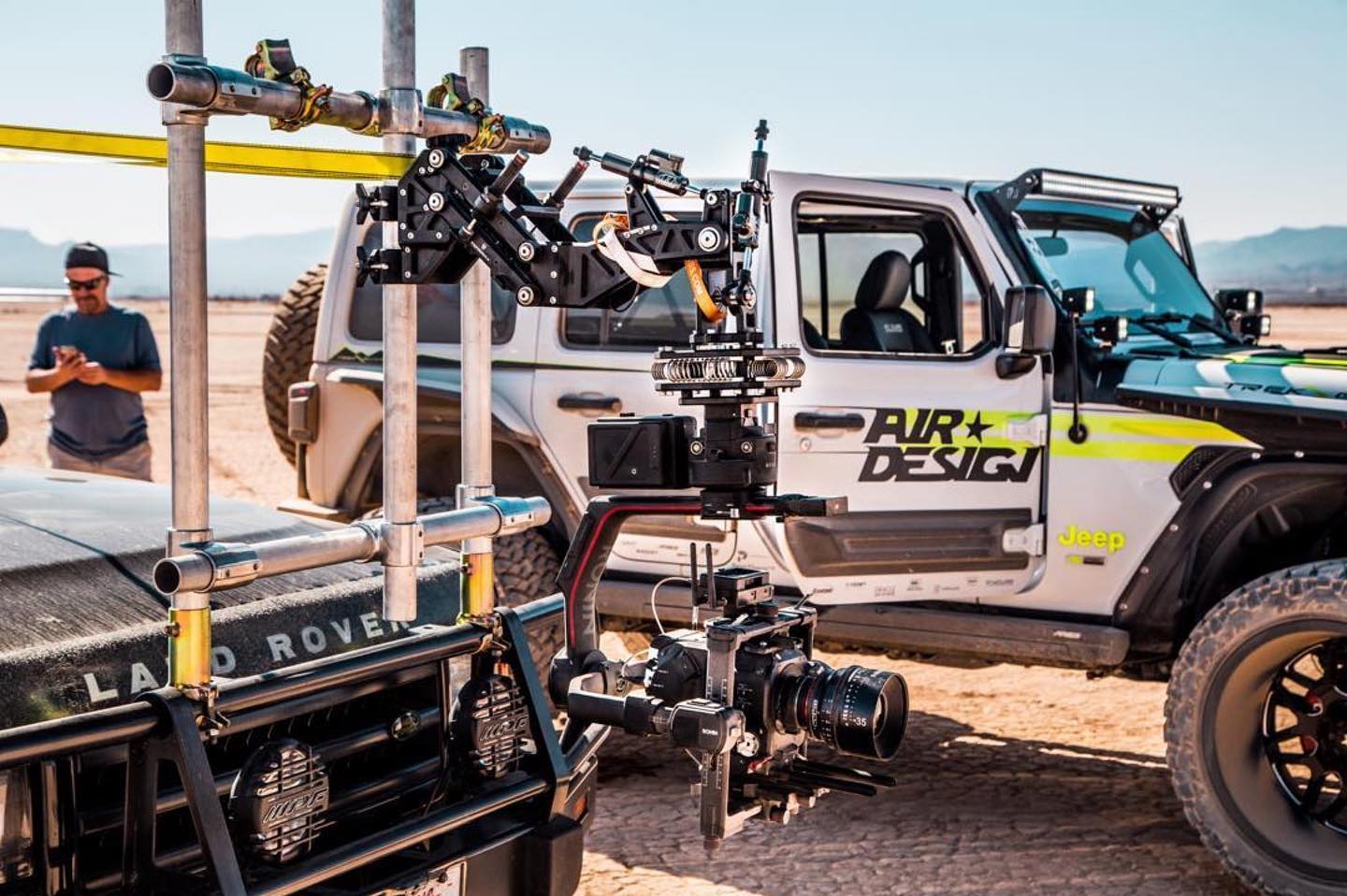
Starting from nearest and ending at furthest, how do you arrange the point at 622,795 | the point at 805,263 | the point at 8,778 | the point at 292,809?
the point at 8,778
the point at 292,809
the point at 622,795
the point at 805,263

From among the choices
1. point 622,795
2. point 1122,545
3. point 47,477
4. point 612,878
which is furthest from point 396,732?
point 1122,545

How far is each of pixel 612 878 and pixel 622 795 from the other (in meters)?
0.81

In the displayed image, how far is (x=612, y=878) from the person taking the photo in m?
4.66

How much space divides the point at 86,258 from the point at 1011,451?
4287 mm

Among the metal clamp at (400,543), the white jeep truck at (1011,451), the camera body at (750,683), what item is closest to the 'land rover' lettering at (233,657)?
the metal clamp at (400,543)

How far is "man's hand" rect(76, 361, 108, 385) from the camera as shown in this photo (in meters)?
7.23

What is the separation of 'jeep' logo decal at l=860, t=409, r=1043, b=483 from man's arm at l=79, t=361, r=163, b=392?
343 cm

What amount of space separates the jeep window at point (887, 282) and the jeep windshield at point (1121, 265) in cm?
32

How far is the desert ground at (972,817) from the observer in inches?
186

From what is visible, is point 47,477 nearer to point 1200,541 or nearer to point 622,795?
point 622,795

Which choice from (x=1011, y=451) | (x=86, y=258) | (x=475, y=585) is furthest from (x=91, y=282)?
(x=475, y=585)

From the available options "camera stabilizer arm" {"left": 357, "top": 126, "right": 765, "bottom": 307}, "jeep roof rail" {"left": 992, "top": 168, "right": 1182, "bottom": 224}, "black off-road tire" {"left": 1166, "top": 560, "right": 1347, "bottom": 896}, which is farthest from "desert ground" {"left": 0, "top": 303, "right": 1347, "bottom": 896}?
"camera stabilizer arm" {"left": 357, "top": 126, "right": 765, "bottom": 307}

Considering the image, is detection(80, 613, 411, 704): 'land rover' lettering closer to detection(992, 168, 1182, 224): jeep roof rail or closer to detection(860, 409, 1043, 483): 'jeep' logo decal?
detection(860, 409, 1043, 483): 'jeep' logo decal

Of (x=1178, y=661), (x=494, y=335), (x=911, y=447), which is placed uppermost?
(x=494, y=335)
